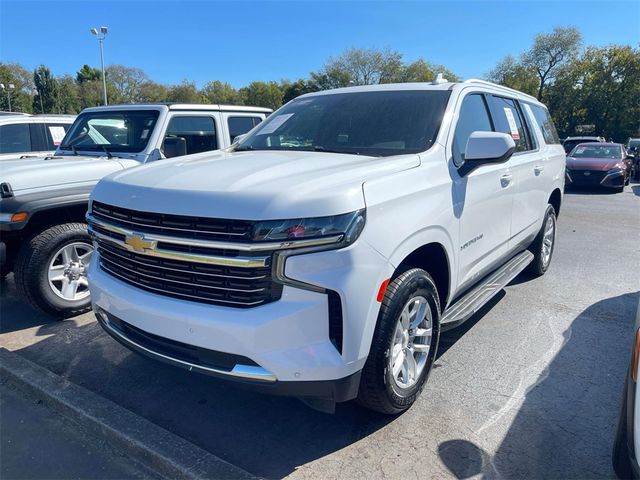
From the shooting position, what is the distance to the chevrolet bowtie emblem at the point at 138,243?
2533 millimetres

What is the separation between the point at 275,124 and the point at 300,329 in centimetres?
238

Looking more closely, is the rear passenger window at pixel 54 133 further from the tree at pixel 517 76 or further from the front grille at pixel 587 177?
the tree at pixel 517 76

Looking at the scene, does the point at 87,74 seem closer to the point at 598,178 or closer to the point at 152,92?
the point at 152,92

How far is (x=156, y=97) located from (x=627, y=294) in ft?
231

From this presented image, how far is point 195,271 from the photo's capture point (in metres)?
2.43

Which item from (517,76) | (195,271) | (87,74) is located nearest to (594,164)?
(195,271)

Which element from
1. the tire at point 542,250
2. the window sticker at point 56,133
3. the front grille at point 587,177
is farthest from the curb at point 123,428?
the front grille at point 587,177

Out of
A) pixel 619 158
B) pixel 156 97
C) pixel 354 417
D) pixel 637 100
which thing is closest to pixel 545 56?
pixel 637 100

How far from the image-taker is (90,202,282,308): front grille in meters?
2.29

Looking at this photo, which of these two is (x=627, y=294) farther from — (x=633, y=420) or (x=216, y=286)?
(x=216, y=286)

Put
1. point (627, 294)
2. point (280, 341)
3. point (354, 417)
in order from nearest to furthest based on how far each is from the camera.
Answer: point (280, 341)
point (354, 417)
point (627, 294)

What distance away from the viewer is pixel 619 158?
52.6 feet

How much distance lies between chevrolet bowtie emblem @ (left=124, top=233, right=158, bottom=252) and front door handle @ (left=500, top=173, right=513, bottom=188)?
276 centimetres

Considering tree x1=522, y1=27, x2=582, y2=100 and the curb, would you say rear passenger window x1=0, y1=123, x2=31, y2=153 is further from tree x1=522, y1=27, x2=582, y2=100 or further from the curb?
tree x1=522, y1=27, x2=582, y2=100
